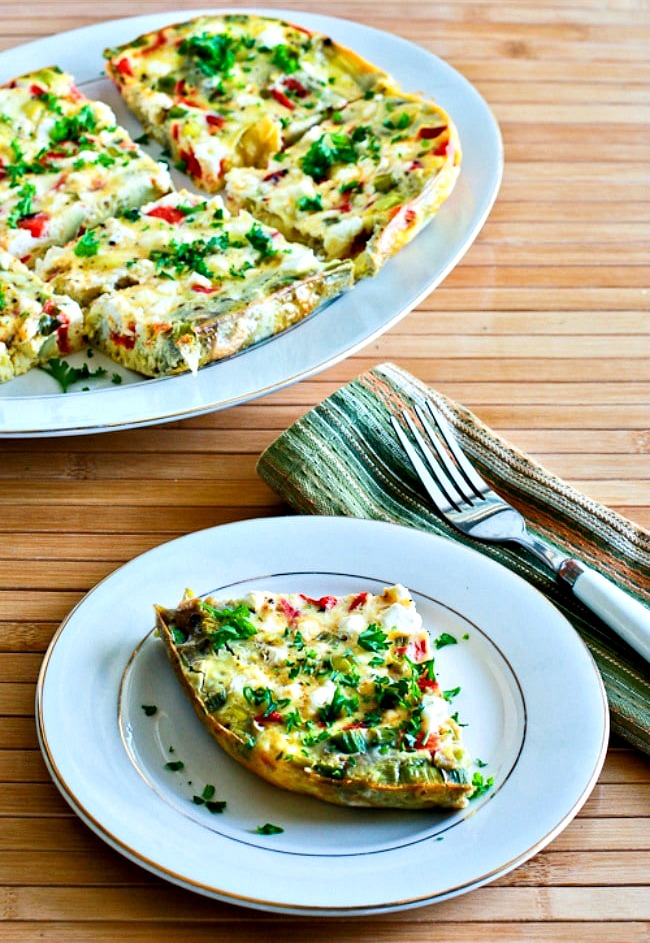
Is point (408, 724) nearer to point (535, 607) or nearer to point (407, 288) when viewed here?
point (535, 607)

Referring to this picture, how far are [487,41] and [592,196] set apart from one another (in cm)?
106

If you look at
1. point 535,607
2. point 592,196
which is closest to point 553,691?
point 535,607

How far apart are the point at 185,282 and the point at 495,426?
2.59 feet

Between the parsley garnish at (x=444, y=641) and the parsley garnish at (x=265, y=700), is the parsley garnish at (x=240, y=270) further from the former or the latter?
the parsley garnish at (x=265, y=700)

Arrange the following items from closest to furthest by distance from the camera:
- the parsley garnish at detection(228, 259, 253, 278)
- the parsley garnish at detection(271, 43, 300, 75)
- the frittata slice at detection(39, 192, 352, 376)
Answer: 1. the frittata slice at detection(39, 192, 352, 376)
2. the parsley garnish at detection(228, 259, 253, 278)
3. the parsley garnish at detection(271, 43, 300, 75)

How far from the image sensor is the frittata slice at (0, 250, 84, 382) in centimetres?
261

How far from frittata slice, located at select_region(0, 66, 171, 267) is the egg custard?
1.47 metres

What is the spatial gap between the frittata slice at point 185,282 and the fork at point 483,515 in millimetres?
449

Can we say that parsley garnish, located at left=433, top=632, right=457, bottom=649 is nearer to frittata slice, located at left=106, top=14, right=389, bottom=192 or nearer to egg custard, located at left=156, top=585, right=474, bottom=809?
egg custard, located at left=156, top=585, right=474, bottom=809

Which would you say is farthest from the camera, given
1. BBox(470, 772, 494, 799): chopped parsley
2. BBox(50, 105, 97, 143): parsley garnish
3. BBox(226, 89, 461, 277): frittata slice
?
BBox(50, 105, 97, 143): parsley garnish

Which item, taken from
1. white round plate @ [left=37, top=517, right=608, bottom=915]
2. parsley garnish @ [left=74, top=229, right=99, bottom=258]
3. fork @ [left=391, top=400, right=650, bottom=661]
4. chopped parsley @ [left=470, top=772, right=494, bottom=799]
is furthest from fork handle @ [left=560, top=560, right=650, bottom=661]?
parsley garnish @ [left=74, top=229, right=99, bottom=258]

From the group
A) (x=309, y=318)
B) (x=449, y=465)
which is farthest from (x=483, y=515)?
(x=309, y=318)

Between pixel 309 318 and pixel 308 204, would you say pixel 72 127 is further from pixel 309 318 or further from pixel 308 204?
pixel 309 318

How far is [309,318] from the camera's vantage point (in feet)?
9.00
